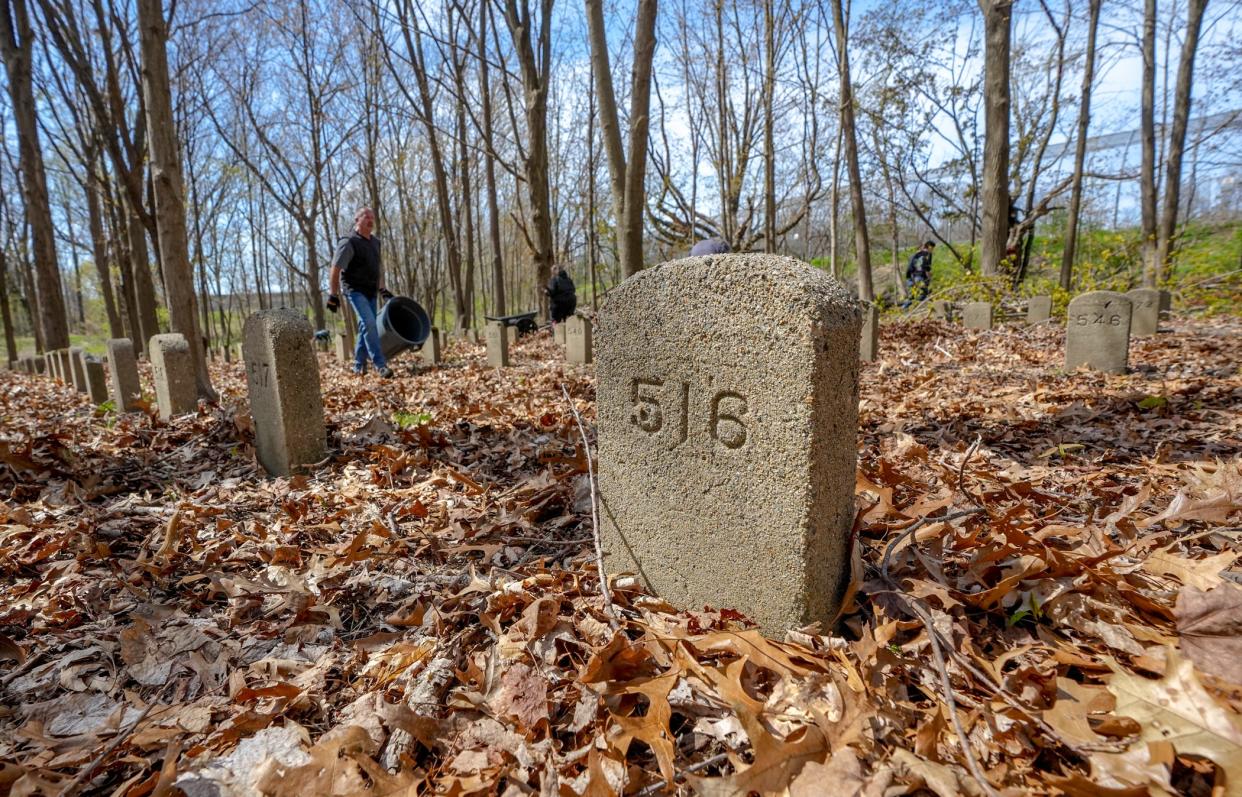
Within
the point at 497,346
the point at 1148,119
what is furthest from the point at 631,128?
the point at 1148,119

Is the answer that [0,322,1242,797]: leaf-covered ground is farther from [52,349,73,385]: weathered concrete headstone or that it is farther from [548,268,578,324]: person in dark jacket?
[548,268,578,324]: person in dark jacket

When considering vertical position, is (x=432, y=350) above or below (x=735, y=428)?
above

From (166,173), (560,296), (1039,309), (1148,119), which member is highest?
(1148,119)

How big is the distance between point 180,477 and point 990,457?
5005 mm

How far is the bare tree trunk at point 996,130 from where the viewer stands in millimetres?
9430

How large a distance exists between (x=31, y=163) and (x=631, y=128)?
402 inches

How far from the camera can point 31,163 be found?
8938mm

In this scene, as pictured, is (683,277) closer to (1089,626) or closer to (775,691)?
(775,691)

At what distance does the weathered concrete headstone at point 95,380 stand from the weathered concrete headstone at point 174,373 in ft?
7.75

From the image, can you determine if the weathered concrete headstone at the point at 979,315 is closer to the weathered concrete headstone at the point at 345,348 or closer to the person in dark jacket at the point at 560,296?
the person in dark jacket at the point at 560,296

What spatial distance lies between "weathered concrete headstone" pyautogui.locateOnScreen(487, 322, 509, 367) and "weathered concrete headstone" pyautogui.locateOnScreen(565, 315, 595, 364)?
3.27 ft

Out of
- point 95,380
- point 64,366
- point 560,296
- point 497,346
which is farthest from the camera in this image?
point 560,296

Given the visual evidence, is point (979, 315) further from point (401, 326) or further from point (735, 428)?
point (735, 428)

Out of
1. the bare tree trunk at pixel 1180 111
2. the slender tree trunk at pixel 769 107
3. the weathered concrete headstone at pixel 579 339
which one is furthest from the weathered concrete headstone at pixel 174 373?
the bare tree trunk at pixel 1180 111
